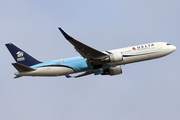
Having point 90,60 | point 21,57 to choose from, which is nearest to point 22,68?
point 21,57

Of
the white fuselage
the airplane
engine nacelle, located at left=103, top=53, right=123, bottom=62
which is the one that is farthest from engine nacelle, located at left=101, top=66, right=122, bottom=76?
engine nacelle, located at left=103, top=53, right=123, bottom=62

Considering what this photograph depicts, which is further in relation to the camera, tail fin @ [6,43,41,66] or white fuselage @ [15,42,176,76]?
tail fin @ [6,43,41,66]

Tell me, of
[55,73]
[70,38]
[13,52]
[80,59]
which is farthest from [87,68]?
[13,52]

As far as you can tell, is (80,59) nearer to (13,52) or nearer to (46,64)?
(46,64)

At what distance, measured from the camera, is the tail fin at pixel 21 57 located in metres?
44.5

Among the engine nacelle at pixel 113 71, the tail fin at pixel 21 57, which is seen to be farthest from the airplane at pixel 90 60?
the engine nacelle at pixel 113 71

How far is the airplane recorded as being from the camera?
42.0 metres

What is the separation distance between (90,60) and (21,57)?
36.7 ft

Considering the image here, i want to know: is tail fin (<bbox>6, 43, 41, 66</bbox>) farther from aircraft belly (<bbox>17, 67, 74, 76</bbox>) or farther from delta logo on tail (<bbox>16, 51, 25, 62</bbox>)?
aircraft belly (<bbox>17, 67, 74, 76</bbox>)

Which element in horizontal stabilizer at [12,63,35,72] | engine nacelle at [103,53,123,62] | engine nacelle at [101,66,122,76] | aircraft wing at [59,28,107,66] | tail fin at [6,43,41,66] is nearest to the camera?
aircraft wing at [59,28,107,66]

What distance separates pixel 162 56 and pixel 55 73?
57.0 feet

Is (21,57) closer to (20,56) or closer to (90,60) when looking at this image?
(20,56)

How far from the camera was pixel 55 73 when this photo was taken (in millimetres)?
43625

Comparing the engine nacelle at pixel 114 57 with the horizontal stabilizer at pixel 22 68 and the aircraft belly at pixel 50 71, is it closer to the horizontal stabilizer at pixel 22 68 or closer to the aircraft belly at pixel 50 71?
the aircraft belly at pixel 50 71
